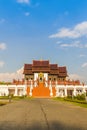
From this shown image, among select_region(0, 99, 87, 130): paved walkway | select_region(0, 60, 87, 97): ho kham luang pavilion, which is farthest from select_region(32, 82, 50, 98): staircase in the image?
select_region(0, 99, 87, 130): paved walkway

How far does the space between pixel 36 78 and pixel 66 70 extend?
38.2 ft

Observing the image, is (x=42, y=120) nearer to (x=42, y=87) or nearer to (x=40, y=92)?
(x=40, y=92)

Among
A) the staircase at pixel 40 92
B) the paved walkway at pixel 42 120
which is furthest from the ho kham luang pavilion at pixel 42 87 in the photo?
the paved walkway at pixel 42 120

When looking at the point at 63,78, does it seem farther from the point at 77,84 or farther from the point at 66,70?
the point at 77,84

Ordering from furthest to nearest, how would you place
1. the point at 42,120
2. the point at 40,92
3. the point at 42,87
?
the point at 42,87, the point at 40,92, the point at 42,120

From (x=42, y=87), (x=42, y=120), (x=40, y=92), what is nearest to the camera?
(x=42, y=120)

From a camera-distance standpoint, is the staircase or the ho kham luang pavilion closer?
the ho kham luang pavilion

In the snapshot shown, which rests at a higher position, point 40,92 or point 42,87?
point 42,87

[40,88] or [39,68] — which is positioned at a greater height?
[39,68]

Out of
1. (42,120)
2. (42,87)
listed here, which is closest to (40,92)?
(42,87)

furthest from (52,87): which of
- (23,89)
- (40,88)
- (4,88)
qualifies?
(4,88)

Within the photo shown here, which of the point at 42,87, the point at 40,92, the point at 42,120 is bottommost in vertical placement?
the point at 42,120

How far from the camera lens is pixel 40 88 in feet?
258

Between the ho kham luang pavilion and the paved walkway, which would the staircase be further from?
the paved walkway
